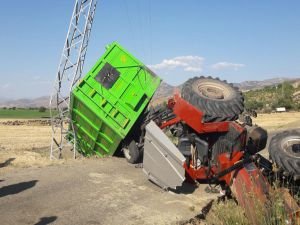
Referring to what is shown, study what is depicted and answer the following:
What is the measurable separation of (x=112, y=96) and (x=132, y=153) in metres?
1.48

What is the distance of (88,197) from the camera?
7336 millimetres

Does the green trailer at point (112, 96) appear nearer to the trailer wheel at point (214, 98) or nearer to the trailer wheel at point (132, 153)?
the trailer wheel at point (132, 153)

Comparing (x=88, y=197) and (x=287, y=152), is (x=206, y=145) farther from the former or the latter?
(x=88, y=197)

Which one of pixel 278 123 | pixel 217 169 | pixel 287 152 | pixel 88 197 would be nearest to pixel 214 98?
pixel 217 169

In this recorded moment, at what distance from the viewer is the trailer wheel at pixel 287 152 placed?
6957 millimetres

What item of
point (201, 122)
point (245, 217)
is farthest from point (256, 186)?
point (201, 122)

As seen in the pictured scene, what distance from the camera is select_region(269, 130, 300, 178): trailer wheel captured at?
22.8 ft

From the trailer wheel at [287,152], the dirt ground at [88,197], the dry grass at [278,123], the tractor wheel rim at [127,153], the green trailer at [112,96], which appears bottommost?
the dry grass at [278,123]

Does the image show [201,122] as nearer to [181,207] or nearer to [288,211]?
[181,207]

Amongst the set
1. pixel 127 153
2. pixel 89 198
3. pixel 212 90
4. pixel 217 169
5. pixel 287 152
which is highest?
pixel 212 90

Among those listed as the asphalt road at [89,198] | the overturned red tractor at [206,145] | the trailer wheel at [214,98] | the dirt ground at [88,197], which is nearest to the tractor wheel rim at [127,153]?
the dirt ground at [88,197]

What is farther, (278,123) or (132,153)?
(278,123)

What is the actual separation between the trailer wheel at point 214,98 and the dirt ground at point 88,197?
1.45 meters

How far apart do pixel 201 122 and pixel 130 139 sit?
381cm
